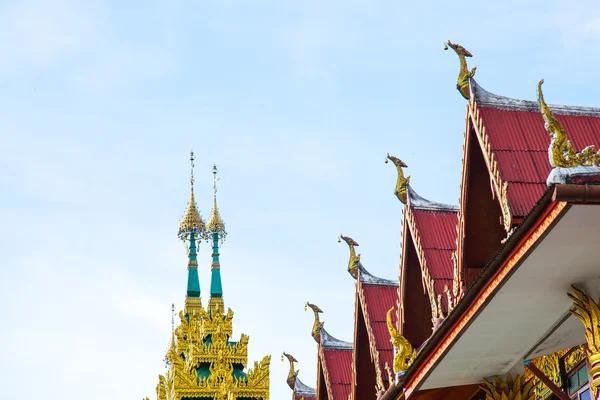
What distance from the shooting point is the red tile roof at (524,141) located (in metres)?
18.4

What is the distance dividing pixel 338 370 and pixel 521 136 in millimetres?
11826

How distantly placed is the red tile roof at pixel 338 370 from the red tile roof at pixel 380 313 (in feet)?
11.0

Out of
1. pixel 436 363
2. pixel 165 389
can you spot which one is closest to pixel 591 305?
pixel 436 363

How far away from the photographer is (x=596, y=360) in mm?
14648

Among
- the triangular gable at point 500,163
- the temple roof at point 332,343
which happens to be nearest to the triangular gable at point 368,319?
the temple roof at point 332,343

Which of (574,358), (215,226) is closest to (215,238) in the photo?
(215,226)

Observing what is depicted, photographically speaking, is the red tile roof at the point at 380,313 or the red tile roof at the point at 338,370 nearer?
the red tile roof at the point at 380,313

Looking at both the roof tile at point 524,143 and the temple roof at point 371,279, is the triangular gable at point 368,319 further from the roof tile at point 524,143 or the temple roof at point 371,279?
the roof tile at point 524,143

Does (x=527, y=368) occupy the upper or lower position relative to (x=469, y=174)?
lower

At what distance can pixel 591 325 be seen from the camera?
14.9 metres

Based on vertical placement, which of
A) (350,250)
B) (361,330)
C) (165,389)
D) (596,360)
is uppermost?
(165,389)

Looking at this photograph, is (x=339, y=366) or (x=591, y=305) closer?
(x=591, y=305)

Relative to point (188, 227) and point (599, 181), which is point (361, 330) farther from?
point (188, 227)

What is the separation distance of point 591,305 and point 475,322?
2133 millimetres
